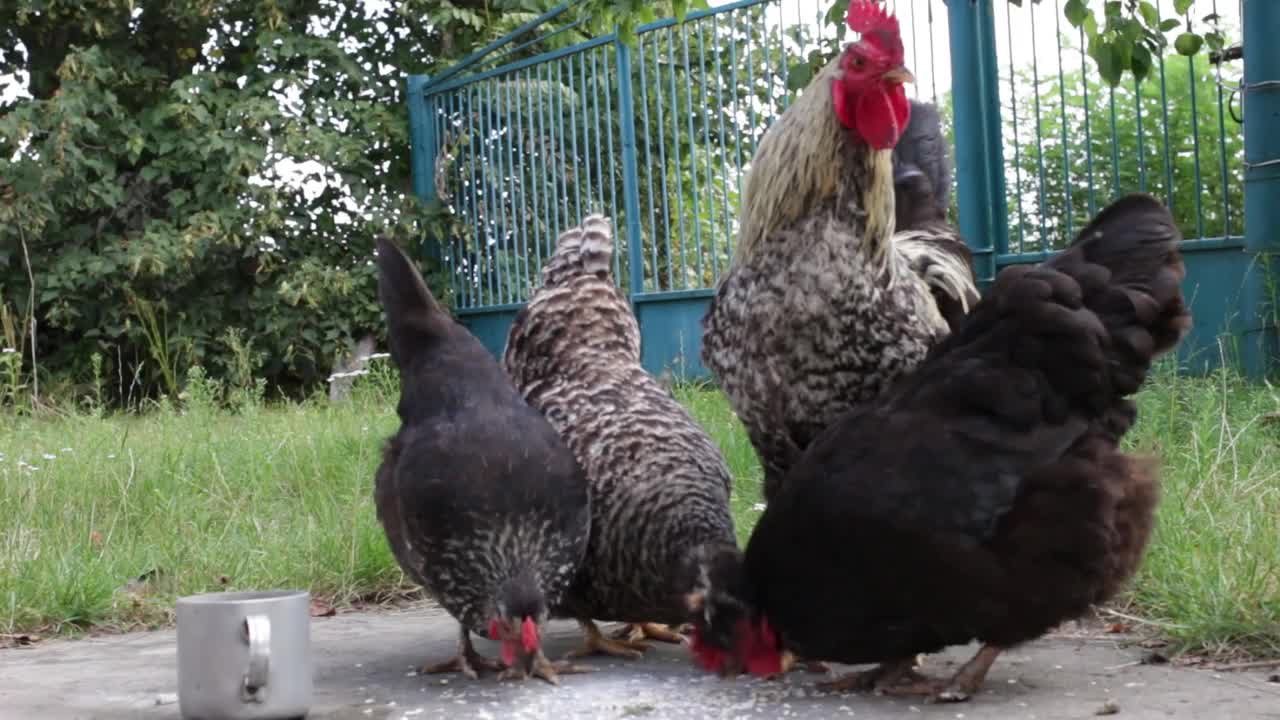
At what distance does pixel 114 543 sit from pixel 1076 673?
3.23 meters

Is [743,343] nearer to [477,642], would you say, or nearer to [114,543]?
[477,642]

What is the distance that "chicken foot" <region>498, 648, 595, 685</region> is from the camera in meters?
3.09

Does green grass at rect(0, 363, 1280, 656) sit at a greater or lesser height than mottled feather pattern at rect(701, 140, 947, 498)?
lesser

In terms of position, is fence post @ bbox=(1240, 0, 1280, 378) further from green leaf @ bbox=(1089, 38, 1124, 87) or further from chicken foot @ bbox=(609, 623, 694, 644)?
chicken foot @ bbox=(609, 623, 694, 644)

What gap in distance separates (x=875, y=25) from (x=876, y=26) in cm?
1

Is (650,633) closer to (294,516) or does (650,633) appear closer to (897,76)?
(897,76)

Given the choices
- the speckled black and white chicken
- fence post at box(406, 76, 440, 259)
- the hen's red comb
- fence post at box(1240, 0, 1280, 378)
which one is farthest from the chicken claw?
fence post at box(406, 76, 440, 259)

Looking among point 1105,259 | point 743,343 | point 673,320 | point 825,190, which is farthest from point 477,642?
point 673,320

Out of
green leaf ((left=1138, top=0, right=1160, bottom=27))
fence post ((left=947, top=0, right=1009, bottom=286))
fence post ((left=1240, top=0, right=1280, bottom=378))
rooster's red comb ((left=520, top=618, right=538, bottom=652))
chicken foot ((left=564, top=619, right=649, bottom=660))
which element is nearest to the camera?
rooster's red comb ((left=520, top=618, right=538, bottom=652))

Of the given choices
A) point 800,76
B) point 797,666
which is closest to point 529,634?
point 797,666

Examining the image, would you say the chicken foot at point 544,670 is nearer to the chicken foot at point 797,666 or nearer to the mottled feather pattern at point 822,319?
the chicken foot at point 797,666

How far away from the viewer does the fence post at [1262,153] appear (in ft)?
18.8

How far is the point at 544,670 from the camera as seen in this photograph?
312 cm

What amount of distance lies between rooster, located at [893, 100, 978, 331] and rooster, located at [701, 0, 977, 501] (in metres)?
0.24
